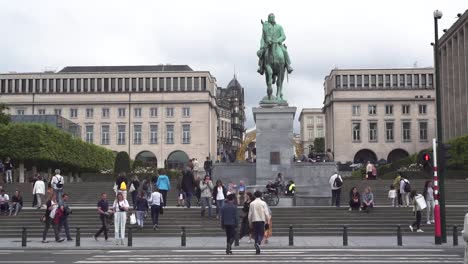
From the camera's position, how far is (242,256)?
900 inches

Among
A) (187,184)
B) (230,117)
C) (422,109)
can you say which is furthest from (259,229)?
(230,117)

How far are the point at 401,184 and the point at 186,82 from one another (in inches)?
3824

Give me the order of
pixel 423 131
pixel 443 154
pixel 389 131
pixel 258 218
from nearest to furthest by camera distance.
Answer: pixel 258 218 < pixel 443 154 < pixel 423 131 < pixel 389 131

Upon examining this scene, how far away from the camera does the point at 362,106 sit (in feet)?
430

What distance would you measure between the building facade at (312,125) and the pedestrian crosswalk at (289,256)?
562 feet

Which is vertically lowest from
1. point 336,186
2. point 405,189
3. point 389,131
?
point 405,189

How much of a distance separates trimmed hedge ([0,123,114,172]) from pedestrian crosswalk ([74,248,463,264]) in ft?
165

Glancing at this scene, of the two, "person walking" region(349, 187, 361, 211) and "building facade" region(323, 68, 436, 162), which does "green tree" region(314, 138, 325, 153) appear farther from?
"person walking" region(349, 187, 361, 211)

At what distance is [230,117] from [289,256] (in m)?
163

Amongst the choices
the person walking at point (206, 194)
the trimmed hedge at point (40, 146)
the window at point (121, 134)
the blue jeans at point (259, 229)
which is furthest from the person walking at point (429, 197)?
the window at point (121, 134)

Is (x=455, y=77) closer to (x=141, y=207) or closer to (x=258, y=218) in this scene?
(x=141, y=207)

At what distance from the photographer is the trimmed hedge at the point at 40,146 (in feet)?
236

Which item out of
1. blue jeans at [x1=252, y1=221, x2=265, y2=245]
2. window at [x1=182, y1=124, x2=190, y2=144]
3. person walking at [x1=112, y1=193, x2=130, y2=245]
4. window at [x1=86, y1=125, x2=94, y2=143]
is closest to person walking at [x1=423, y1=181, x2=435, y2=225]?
blue jeans at [x1=252, y1=221, x2=265, y2=245]

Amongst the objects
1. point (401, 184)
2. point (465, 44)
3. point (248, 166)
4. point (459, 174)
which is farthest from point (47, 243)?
point (465, 44)
